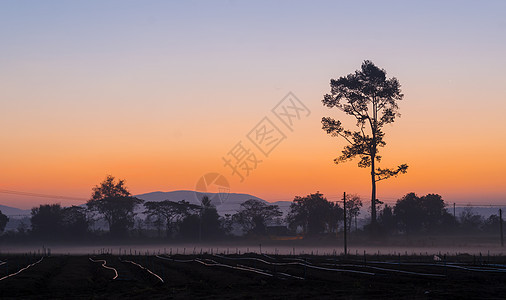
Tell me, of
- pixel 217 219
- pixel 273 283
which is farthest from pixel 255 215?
pixel 273 283

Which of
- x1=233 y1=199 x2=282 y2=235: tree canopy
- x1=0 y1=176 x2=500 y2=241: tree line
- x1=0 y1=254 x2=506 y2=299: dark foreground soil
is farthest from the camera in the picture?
x1=233 y1=199 x2=282 y2=235: tree canopy

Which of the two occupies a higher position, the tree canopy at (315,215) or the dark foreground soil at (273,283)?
the tree canopy at (315,215)

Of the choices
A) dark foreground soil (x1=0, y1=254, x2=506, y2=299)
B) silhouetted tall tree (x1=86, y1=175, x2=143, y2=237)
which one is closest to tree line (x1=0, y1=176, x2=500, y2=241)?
silhouetted tall tree (x1=86, y1=175, x2=143, y2=237)

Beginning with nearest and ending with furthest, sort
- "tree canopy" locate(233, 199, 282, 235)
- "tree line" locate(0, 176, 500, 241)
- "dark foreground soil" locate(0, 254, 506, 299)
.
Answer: "dark foreground soil" locate(0, 254, 506, 299) < "tree line" locate(0, 176, 500, 241) < "tree canopy" locate(233, 199, 282, 235)

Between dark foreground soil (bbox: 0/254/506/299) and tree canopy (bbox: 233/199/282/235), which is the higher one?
tree canopy (bbox: 233/199/282/235)

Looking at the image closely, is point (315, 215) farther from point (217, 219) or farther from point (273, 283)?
point (273, 283)

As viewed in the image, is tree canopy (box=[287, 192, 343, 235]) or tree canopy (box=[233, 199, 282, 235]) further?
tree canopy (box=[233, 199, 282, 235])

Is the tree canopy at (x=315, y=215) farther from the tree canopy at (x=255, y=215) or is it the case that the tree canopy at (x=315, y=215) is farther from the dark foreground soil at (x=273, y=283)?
the dark foreground soil at (x=273, y=283)

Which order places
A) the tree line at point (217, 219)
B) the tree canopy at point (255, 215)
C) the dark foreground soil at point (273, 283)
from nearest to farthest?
1. the dark foreground soil at point (273, 283)
2. the tree line at point (217, 219)
3. the tree canopy at point (255, 215)

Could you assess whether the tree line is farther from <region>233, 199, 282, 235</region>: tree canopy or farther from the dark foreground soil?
the dark foreground soil

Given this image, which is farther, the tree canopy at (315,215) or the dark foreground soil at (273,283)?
the tree canopy at (315,215)

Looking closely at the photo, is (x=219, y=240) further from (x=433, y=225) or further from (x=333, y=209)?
(x=433, y=225)

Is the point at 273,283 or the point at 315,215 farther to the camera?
the point at 315,215

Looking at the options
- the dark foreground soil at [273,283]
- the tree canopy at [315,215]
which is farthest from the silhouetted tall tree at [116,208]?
the dark foreground soil at [273,283]
